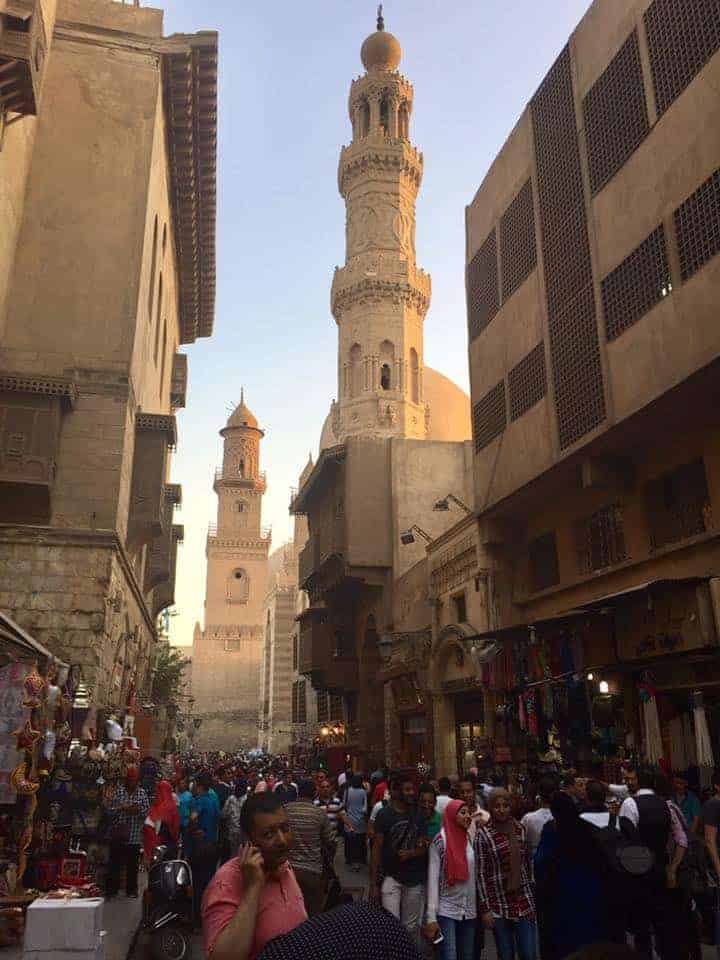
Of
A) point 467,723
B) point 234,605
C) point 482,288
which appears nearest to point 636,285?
point 482,288

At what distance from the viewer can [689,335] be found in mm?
10148

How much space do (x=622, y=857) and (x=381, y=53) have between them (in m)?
48.5

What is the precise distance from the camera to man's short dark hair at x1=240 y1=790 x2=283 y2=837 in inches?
108

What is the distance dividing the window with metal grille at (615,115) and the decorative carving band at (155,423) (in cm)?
959

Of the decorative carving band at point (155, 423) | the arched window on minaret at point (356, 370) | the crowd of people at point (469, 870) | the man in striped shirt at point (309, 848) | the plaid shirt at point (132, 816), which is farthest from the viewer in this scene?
the arched window on minaret at point (356, 370)

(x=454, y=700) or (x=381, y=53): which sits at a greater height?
(x=381, y=53)

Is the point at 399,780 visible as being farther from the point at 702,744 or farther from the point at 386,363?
the point at 386,363

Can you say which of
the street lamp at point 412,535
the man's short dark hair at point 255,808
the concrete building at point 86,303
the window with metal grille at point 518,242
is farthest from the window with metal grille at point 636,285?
the street lamp at point 412,535

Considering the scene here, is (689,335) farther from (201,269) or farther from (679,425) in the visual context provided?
(201,269)

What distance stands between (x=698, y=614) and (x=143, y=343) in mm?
12647

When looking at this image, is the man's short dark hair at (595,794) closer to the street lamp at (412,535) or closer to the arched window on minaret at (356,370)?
the street lamp at (412,535)

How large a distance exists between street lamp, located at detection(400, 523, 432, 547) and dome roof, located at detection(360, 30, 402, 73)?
32217mm

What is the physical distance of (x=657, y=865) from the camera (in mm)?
5227

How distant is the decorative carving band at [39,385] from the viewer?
13891 millimetres
